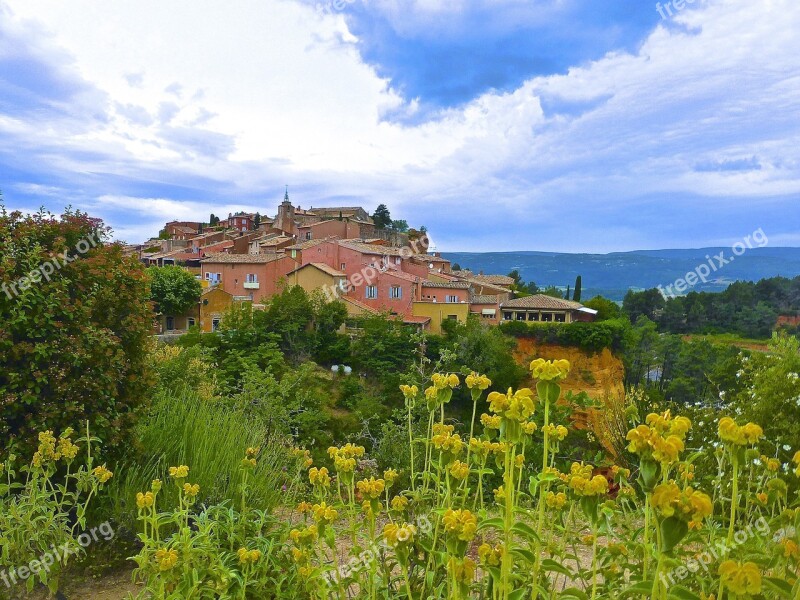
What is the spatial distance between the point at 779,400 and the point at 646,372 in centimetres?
2827

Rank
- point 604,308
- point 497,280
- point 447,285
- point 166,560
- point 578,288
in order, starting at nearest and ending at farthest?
1. point 166,560
2. point 447,285
3. point 604,308
4. point 578,288
5. point 497,280

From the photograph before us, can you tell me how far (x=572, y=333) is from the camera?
2869 cm

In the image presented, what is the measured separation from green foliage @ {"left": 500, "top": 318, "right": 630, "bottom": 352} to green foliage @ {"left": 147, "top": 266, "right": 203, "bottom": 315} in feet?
57.8

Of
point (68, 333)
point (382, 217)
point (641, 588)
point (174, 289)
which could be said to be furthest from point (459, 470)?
point (382, 217)

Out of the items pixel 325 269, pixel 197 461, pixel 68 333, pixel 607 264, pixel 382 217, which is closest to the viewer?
pixel 197 461

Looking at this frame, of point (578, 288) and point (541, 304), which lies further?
point (578, 288)

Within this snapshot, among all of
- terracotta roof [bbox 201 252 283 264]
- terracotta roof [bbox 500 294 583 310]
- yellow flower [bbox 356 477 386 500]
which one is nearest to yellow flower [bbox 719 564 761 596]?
yellow flower [bbox 356 477 386 500]

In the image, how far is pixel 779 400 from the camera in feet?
13.6

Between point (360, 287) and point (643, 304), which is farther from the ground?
point (360, 287)

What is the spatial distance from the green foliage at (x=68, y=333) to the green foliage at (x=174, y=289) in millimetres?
26550

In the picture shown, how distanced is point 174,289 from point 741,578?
3154 cm

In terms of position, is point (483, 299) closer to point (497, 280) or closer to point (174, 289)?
point (497, 280)

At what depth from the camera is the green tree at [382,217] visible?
53.2m

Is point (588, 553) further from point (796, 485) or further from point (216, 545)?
point (216, 545)
